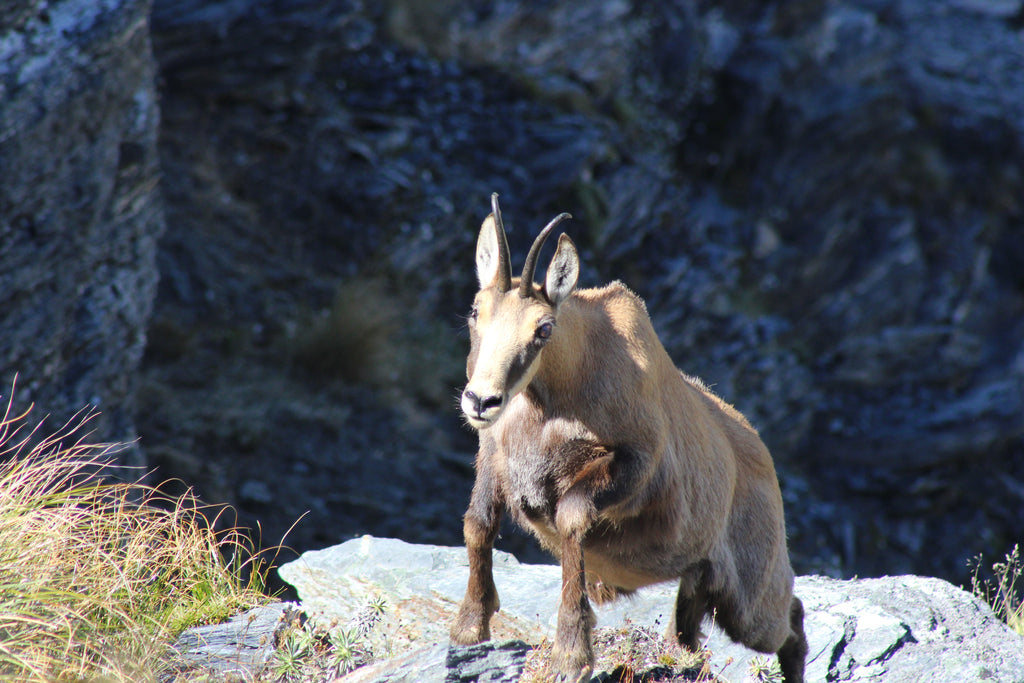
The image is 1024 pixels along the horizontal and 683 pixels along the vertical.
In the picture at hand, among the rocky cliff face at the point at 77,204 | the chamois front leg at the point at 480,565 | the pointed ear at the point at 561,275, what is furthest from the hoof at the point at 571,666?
the rocky cliff face at the point at 77,204

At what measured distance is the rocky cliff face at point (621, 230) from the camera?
495 inches

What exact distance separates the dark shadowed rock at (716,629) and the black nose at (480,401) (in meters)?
2.17

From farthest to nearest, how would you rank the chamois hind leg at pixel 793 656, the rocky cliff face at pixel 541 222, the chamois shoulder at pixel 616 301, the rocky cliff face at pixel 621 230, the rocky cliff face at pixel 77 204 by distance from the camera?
the rocky cliff face at pixel 621 230
the rocky cliff face at pixel 541 222
the rocky cliff face at pixel 77 204
the chamois hind leg at pixel 793 656
the chamois shoulder at pixel 616 301

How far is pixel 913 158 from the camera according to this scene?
55.4 feet

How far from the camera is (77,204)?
807cm

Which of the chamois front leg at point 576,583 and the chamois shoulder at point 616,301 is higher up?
the chamois shoulder at point 616,301

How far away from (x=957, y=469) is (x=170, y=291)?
1256 centimetres

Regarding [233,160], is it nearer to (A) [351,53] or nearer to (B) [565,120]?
(A) [351,53]

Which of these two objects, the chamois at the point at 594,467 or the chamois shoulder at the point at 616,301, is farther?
the chamois shoulder at the point at 616,301

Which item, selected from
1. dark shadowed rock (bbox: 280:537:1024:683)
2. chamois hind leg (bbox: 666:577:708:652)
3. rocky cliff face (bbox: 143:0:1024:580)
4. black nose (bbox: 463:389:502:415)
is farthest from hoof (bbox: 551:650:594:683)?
rocky cliff face (bbox: 143:0:1024:580)

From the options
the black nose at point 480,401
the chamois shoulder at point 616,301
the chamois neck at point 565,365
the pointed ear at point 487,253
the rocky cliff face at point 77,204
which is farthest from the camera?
the rocky cliff face at point 77,204

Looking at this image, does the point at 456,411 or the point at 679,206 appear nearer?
the point at 456,411

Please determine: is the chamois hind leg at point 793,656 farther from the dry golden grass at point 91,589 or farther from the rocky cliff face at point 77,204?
the rocky cliff face at point 77,204

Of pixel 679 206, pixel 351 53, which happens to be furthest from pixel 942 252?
pixel 351 53
